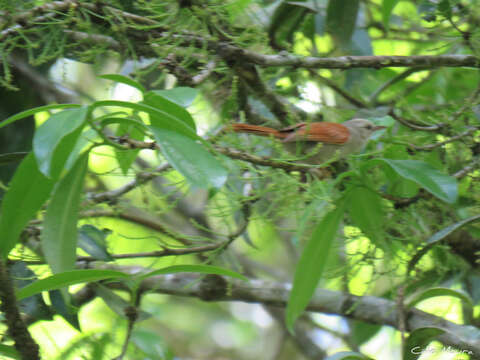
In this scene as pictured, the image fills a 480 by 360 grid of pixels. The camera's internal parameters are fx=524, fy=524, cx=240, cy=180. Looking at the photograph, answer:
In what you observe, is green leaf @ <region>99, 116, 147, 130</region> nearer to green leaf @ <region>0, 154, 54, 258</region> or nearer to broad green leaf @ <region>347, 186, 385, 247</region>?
green leaf @ <region>0, 154, 54, 258</region>

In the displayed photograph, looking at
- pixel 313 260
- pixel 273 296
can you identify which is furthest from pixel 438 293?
pixel 273 296

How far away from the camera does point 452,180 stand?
4.97 feet

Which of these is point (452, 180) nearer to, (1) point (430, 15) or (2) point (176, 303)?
(1) point (430, 15)

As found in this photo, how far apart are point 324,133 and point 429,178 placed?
0.94 meters

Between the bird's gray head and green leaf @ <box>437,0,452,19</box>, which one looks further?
the bird's gray head

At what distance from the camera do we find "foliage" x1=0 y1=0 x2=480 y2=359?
1.35 meters

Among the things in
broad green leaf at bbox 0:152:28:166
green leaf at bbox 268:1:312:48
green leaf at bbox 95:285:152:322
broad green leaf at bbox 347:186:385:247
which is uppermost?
green leaf at bbox 268:1:312:48

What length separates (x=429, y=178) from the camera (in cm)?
151

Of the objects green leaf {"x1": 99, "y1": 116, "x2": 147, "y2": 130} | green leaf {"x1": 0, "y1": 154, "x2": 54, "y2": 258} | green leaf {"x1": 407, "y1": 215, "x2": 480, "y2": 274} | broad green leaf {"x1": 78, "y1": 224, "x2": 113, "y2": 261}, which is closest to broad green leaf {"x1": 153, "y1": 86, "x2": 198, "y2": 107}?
green leaf {"x1": 99, "y1": 116, "x2": 147, "y2": 130}

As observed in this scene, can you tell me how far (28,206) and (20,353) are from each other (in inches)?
16.7

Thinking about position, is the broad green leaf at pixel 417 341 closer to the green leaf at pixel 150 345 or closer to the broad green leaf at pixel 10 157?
the green leaf at pixel 150 345

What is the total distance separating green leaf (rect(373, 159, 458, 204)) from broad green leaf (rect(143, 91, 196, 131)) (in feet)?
1.92

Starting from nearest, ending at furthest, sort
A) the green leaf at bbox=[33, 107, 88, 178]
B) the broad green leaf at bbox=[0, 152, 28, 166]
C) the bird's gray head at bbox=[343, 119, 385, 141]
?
the green leaf at bbox=[33, 107, 88, 178], the broad green leaf at bbox=[0, 152, 28, 166], the bird's gray head at bbox=[343, 119, 385, 141]

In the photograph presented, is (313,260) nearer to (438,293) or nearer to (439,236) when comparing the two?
(439,236)
